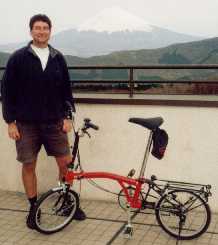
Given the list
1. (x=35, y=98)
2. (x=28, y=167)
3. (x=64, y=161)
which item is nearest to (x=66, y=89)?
(x=35, y=98)

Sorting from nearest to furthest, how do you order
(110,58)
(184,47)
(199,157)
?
(199,157), (110,58), (184,47)

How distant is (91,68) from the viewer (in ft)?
18.9

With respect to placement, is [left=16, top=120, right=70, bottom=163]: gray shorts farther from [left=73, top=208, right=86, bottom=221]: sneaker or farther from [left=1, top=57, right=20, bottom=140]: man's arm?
[left=73, top=208, right=86, bottom=221]: sneaker

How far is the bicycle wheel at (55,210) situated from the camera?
4739 mm

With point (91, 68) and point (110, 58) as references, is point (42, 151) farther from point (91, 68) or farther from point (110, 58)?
point (110, 58)

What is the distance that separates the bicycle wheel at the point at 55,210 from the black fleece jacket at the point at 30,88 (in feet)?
2.57

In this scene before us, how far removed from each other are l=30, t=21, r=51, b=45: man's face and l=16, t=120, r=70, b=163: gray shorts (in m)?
0.85

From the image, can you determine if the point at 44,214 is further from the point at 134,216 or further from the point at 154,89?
the point at 154,89

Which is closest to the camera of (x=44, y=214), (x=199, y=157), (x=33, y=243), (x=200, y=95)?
(x=33, y=243)

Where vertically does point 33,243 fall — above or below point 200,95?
below

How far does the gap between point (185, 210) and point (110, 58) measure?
155395mm

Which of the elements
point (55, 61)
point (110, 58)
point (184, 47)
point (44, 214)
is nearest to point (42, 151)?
point (44, 214)

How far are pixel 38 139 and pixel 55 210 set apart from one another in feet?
2.50

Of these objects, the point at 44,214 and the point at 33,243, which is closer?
the point at 33,243
